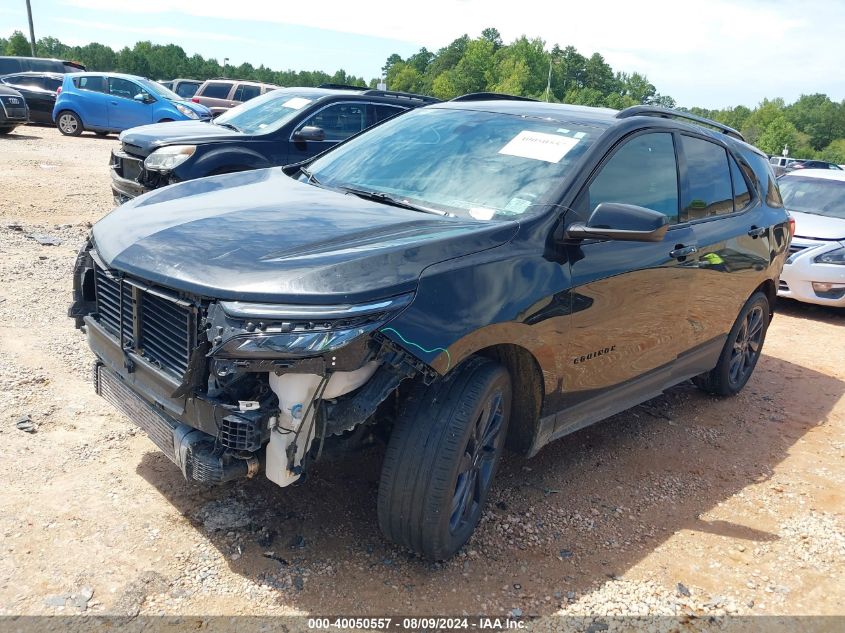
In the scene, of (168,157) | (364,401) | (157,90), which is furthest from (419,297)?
(157,90)

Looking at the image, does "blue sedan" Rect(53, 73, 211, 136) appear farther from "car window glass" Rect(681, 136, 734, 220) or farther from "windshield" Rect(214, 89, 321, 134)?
"car window glass" Rect(681, 136, 734, 220)

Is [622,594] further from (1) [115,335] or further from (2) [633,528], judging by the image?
(1) [115,335]

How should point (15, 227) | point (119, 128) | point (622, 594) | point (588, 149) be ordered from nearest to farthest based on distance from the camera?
point (622, 594)
point (588, 149)
point (15, 227)
point (119, 128)

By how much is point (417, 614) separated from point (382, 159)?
2.36 metres

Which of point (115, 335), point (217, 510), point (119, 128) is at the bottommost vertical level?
point (119, 128)

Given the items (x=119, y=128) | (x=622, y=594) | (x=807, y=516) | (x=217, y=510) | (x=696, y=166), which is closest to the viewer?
(x=622, y=594)

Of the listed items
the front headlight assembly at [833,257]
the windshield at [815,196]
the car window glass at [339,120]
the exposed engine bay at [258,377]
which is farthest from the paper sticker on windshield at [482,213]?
the windshield at [815,196]

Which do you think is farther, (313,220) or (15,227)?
(15,227)

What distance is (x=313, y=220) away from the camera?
3217 mm

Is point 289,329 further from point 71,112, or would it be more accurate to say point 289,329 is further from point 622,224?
point 71,112

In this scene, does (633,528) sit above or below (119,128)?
above

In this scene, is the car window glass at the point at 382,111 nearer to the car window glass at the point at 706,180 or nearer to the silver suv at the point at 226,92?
the car window glass at the point at 706,180

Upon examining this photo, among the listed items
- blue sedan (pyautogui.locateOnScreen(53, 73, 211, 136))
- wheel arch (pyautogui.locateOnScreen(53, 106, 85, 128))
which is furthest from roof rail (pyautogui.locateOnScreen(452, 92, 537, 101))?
wheel arch (pyautogui.locateOnScreen(53, 106, 85, 128))

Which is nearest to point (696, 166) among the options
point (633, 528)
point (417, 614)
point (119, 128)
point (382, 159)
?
point (382, 159)
